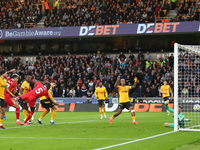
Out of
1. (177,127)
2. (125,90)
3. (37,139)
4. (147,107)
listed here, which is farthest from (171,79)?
(37,139)

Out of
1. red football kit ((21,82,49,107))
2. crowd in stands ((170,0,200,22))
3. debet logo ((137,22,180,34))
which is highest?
crowd in stands ((170,0,200,22))

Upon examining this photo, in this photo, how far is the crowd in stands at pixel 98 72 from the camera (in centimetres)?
3122

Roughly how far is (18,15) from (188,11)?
66.5 ft

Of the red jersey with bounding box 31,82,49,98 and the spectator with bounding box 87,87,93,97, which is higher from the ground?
the red jersey with bounding box 31,82,49,98

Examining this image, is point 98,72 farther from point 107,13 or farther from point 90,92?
point 107,13

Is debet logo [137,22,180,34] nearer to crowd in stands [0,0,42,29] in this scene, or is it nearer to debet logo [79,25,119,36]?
debet logo [79,25,119,36]

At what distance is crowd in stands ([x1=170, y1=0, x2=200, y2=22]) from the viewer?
34812mm

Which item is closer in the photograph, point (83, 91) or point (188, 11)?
point (83, 91)

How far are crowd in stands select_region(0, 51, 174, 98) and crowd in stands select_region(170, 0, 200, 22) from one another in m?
4.51

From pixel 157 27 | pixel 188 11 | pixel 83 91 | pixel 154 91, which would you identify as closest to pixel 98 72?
pixel 83 91

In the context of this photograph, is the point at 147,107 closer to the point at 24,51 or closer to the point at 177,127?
the point at 177,127

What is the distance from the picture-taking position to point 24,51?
44.6 m

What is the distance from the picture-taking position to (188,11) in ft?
117

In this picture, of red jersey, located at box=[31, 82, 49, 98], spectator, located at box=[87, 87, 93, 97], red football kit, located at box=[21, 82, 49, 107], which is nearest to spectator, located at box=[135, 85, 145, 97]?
spectator, located at box=[87, 87, 93, 97]
